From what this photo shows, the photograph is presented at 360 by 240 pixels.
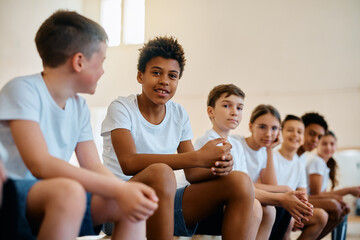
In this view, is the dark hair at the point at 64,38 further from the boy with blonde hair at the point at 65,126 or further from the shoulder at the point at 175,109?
the shoulder at the point at 175,109

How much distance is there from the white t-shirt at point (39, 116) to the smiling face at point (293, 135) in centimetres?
121

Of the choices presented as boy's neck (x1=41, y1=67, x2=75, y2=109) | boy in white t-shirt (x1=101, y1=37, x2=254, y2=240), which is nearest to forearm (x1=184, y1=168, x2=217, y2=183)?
boy in white t-shirt (x1=101, y1=37, x2=254, y2=240)

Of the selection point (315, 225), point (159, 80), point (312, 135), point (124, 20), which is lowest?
point (315, 225)

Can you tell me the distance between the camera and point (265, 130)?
4.91ft

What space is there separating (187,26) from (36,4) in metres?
0.80

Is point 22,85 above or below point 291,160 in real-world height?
above

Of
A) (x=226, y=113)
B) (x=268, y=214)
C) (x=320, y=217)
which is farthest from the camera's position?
(x=320, y=217)

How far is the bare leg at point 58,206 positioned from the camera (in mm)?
493

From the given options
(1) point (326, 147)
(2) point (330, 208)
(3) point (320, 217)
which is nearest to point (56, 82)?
(3) point (320, 217)

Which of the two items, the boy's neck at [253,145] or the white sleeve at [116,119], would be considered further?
the boy's neck at [253,145]

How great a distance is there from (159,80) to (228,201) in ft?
1.17

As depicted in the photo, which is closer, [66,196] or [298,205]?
[66,196]

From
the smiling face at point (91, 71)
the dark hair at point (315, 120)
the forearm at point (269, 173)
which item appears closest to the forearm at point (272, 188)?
the forearm at point (269, 173)

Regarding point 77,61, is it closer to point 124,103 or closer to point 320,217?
point 124,103
